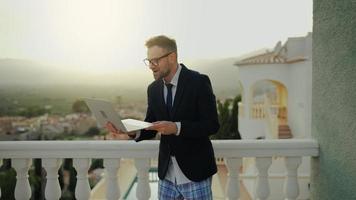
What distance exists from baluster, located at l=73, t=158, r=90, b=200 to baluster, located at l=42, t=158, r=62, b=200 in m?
0.11

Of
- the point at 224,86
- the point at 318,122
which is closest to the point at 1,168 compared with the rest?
the point at 318,122

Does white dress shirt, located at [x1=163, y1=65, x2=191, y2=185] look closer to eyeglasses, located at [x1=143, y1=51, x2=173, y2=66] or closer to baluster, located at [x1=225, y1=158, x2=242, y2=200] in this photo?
eyeglasses, located at [x1=143, y1=51, x2=173, y2=66]

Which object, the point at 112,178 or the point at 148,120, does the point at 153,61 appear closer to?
the point at 148,120

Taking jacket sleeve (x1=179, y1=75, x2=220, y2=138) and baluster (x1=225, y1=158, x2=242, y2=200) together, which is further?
baluster (x1=225, y1=158, x2=242, y2=200)

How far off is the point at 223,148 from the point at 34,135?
5058mm

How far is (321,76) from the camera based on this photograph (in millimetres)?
1866

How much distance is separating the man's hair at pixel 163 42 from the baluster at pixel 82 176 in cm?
78

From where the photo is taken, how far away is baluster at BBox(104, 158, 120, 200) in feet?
6.23

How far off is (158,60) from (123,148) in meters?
0.62

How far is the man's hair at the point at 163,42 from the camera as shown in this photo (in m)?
1.44

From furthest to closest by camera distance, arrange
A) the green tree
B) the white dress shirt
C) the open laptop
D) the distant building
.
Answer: the green tree
the distant building
the white dress shirt
the open laptop

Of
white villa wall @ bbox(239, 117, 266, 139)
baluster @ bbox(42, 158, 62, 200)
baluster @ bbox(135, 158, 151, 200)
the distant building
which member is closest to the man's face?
baluster @ bbox(135, 158, 151, 200)

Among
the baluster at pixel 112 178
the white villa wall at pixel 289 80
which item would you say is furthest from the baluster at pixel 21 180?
the white villa wall at pixel 289 80

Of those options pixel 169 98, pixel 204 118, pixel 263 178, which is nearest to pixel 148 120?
pixel 169 98
